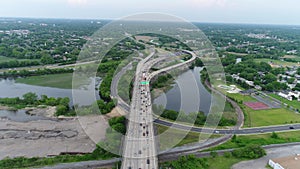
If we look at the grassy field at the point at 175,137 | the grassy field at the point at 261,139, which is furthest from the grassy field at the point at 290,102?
the grassy field at the point at 175,137

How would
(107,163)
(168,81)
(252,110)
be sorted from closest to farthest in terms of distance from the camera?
(107,163)
(252,110)
(168,81)

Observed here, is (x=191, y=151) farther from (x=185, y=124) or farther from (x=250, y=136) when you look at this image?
(x=250, y=136)

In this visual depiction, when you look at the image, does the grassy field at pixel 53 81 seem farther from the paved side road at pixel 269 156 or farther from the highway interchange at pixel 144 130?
the paved side road at pixel 269 156

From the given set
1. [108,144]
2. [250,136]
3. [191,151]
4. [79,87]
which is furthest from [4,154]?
[250,136]

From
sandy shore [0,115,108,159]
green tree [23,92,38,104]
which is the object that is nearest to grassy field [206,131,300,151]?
sandy shore [0,115,108,159]

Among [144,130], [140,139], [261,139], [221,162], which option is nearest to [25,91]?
[144,130]

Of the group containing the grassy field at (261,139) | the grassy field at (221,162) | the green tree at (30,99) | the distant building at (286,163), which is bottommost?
the grassy field at (221,162)
